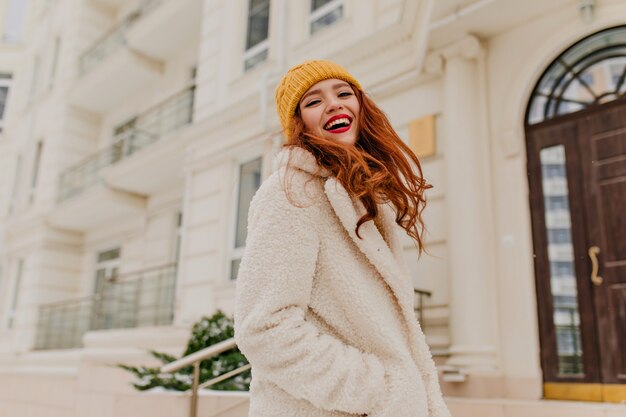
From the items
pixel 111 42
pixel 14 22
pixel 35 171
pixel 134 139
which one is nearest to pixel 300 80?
pixel 134 139

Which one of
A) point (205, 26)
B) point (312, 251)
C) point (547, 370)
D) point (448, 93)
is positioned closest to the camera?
point (312, 251)

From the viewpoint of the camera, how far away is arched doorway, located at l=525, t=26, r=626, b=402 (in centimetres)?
475

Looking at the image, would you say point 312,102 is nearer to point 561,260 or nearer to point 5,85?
point 561,260

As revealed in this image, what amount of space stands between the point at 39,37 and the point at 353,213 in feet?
57.3

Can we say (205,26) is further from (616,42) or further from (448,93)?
(616,42)

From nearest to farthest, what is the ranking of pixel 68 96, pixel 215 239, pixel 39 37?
pixel 215 239, pixel 68 96, pixel 39 37

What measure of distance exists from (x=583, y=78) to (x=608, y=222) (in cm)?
137

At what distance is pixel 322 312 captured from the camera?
1.34 meters

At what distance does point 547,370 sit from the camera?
16.4 ft

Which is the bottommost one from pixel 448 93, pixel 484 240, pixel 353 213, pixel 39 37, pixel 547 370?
pixel 547 370

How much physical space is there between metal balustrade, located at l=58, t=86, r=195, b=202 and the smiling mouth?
32.2ft

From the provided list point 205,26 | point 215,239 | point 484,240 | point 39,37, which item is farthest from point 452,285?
point 39,37

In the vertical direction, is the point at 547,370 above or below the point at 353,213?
below

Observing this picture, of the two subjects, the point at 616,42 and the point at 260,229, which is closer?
the point at 260,229
